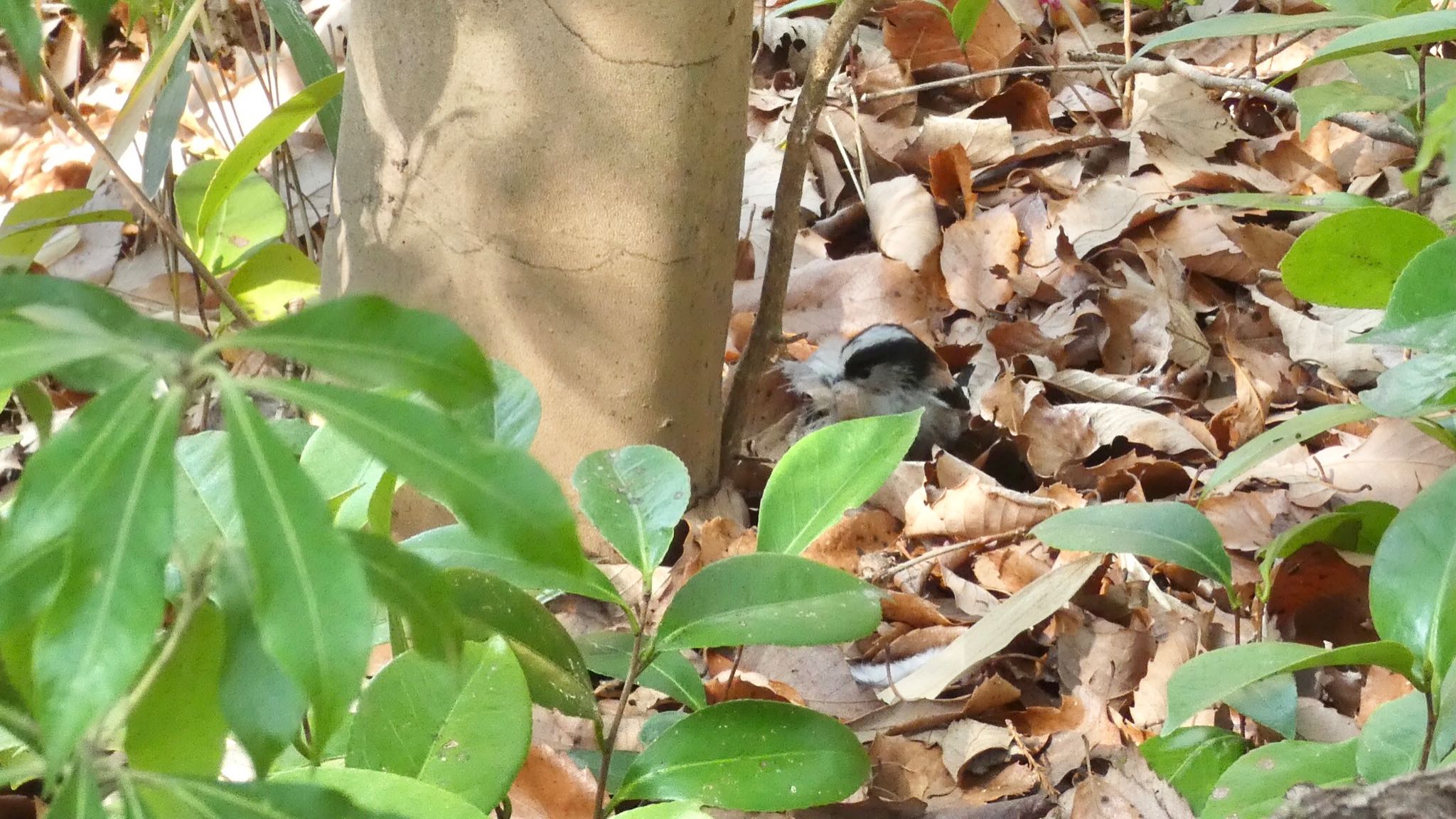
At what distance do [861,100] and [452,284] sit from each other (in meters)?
1.45

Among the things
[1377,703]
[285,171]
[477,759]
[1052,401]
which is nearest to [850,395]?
[1052,401]

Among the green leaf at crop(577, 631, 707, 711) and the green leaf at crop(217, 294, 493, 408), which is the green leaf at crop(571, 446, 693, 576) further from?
the green leaf at crop(217, 294, 493, 408)

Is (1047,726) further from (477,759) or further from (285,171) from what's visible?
(285,171)

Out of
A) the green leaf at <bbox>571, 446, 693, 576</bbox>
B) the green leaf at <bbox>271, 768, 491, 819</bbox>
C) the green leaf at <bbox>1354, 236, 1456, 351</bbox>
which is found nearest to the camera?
the green leaf at <bbox>271, 768, 491, 819</bbox>

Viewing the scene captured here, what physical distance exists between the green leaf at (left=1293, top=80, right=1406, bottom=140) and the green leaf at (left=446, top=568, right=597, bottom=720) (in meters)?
0.98

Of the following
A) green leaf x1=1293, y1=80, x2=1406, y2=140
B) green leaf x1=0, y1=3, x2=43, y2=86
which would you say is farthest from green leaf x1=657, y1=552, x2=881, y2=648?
green leaf x1=1293, y1=80, x2=1406, y2=140

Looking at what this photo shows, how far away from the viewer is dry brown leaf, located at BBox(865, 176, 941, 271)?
204 cm

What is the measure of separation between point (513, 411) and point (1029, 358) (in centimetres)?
123

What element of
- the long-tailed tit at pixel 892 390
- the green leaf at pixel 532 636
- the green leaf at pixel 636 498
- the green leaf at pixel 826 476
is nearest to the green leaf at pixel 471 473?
the green leaf at pixel 532 636

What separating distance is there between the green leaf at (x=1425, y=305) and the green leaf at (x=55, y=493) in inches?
26.7

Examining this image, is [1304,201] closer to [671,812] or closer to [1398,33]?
[1398,33]

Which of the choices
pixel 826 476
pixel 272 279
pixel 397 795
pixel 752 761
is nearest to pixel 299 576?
pixel 397 795

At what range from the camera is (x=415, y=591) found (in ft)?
1.37

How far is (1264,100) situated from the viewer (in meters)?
2.28
